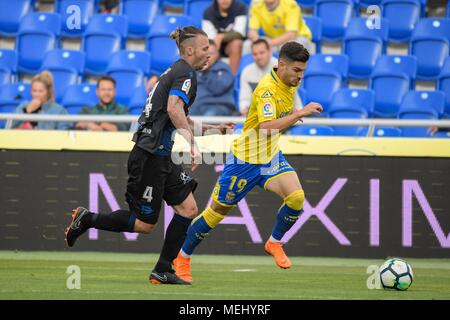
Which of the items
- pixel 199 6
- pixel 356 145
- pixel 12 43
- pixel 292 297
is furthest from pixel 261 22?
pixel 292 297

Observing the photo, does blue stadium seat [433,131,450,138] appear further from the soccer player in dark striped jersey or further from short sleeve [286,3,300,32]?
the soccer player in dark striped jersey

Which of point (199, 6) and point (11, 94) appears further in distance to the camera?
point (199, 6)

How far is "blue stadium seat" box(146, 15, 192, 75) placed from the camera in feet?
57.2

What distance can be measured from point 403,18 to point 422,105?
239 centimetres

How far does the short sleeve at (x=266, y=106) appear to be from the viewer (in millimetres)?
10203

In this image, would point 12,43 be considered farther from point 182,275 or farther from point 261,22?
point 182,275

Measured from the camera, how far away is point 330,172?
44.8 ft

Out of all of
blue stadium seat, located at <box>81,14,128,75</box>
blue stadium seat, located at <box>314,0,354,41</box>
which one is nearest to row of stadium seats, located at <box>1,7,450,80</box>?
blue stadium seat, located at <box>81,14,128,75</box>

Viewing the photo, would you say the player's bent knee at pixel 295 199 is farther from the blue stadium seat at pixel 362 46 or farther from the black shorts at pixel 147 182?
the blue stadium seat at pixel 362 46

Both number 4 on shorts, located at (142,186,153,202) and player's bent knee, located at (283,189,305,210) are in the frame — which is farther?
player's bent knee, located at (283,189,305,210)

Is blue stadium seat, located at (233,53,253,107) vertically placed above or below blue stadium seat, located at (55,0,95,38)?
below

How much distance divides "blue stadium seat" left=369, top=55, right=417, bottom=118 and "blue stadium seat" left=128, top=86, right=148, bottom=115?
3.70 m
